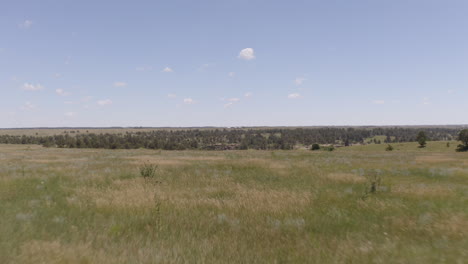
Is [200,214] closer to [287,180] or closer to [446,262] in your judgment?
[446,262]

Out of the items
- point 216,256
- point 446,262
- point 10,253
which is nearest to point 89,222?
point 10,253

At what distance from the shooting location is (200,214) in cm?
834

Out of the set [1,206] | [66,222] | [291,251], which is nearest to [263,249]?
[291,251]

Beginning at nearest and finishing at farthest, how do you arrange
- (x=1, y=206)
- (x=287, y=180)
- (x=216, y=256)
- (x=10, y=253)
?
(x=10, y=253) < (x=216, y=256) < (x=1, y=206) < (x=287, y=180)

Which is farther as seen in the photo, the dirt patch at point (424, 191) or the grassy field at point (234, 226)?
the dirt patch at point (424, 191)

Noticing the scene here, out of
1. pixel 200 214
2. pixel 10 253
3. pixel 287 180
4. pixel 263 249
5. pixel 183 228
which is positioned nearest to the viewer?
pixel 10 253

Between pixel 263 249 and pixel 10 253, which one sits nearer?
pixel 10 253

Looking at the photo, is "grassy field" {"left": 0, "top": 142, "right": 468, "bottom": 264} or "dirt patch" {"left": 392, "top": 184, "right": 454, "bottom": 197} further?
"dirt patch" {"left": 392, "top": 184, "right": 454, "bottom": 197}

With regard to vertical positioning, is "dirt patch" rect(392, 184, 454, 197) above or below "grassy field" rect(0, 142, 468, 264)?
below

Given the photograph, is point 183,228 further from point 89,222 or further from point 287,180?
point 287,180

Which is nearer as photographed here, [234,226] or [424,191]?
[234,226]

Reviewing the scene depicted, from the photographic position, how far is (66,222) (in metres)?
7.29

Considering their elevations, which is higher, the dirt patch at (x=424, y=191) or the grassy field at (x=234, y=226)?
the grassy field at (x=234, y=226)

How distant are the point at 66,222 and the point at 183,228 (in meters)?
3.27
